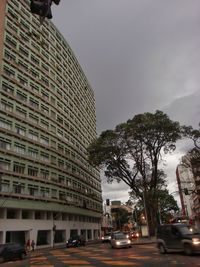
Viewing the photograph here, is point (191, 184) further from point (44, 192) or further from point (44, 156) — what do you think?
point (44, 192)

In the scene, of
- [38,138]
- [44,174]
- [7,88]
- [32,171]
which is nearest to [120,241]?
[32,171]

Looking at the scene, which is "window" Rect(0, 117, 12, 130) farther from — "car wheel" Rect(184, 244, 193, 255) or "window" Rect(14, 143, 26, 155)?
"car wheel" Rect(184, 244, 193, 255)

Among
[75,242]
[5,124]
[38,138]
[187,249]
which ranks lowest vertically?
[187,249]

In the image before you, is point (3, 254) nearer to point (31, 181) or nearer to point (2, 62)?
point (31, 181)

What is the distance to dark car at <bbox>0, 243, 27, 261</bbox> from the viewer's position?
24973 millimetres

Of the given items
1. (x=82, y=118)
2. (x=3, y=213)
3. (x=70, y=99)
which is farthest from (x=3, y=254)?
(x=82, y=118)

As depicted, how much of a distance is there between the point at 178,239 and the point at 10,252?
14843mm

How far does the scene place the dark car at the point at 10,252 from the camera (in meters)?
25.0

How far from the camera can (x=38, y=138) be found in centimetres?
4988

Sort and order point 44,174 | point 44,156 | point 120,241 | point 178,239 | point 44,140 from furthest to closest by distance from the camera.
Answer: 1. point 44,140
2. point 44,156
3. point 44,174
4. point 120,241
5. point 178,239

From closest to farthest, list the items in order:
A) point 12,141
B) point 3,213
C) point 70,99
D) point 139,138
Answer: point 3,213
point 12,141
point 139,138
point 70,99

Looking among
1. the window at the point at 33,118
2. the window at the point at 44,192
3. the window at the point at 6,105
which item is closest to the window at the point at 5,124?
the window at the point at 6,105

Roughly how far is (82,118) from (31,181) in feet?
116

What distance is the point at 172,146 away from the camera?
46.7 meters
